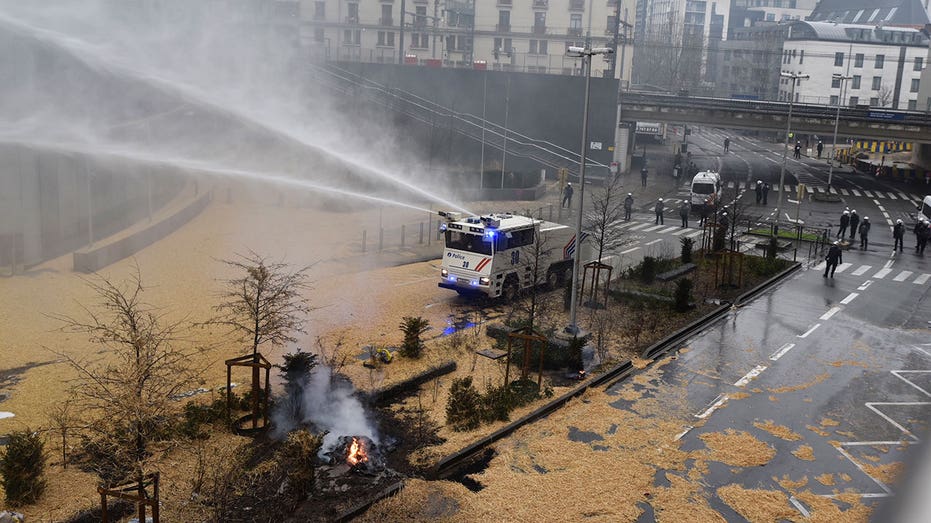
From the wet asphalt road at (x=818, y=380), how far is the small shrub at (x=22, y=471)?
1038 centimetres

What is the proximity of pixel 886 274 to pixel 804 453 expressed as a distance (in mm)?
22016

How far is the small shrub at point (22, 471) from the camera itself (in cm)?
1117

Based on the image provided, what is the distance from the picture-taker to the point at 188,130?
45.0 metres

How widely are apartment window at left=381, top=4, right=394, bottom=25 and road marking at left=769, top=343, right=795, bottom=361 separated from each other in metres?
62.6

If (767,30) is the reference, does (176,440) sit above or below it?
below

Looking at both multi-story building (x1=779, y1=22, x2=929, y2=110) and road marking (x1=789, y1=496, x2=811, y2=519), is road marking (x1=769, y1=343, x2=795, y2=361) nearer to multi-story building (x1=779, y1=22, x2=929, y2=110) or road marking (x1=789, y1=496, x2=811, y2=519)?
road marking (x1=789, y1=496, x2=811, y2=519)

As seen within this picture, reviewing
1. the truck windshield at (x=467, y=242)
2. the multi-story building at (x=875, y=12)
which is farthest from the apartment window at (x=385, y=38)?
the multi-story building at (x=875, y=12)

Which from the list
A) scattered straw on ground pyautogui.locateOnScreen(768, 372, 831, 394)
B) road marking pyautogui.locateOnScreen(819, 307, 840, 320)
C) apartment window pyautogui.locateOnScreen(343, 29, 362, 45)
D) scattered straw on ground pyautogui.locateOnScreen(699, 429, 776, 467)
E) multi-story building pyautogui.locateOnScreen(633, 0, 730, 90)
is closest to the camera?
scattered straw on ground pyautogui.locateOnScreen(699, 429, 776, 467)

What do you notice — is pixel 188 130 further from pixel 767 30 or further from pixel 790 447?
pixel 767 30

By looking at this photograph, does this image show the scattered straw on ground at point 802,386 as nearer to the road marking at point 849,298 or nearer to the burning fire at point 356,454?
the road marking at point 849,298

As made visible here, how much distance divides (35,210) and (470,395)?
19565 mm

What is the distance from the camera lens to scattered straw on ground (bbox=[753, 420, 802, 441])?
15144 millimetres

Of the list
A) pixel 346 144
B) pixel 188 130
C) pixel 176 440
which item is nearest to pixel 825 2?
pixel 346 144

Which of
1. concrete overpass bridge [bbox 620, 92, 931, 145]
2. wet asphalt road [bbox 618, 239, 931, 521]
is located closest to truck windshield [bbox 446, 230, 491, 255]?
wet asphalt road [bbox 618, 239, 931, 521]
